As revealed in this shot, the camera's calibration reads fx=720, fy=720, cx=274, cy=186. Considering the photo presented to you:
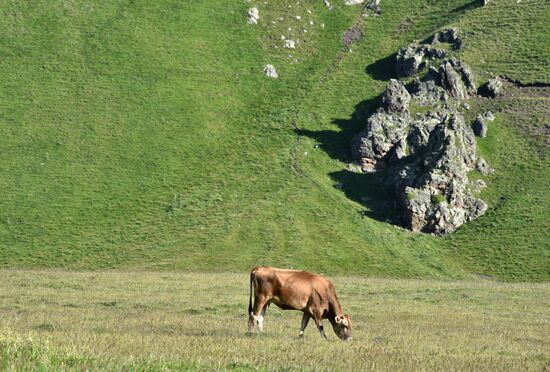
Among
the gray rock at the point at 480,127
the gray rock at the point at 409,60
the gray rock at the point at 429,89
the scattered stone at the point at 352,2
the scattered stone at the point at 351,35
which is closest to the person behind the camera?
the gray rock at the point at 480,127

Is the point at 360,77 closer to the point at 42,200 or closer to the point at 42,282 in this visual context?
the point at 42,200

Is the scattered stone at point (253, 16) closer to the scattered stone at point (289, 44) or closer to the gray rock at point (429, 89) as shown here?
the scattered stone at point (289, 44)

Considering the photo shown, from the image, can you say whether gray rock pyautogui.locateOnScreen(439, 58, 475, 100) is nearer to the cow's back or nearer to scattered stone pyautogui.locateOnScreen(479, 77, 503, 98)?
scattered stone pyautogui.locateOnScreen(479, 77, 503, 98)

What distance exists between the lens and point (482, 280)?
220ft

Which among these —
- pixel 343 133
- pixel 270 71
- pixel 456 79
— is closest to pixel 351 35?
pixel 270 71

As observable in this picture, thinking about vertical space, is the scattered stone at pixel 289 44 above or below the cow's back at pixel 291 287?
above

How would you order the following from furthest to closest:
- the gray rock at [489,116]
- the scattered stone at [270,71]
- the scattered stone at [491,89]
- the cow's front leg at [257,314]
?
1. the scattered stone at [270,71]
2. the scattered stone at [491,89]
3. the gray rock at [489,116]
4. the cow's front leg at [257,314]

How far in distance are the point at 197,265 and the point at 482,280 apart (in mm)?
26581

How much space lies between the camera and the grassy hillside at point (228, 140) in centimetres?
7175

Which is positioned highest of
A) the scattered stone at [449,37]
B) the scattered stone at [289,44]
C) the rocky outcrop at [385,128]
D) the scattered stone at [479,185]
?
the scattered stone at [289,44]

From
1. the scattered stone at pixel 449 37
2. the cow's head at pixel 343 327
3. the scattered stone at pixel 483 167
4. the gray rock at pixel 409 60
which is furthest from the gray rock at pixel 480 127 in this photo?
the cow's head at pixel 343 327

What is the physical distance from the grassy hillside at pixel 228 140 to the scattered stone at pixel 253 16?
143 centimetres

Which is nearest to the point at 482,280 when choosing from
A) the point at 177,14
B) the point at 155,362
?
the point at 155,362

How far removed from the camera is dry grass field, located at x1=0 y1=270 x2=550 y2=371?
15914 mm
